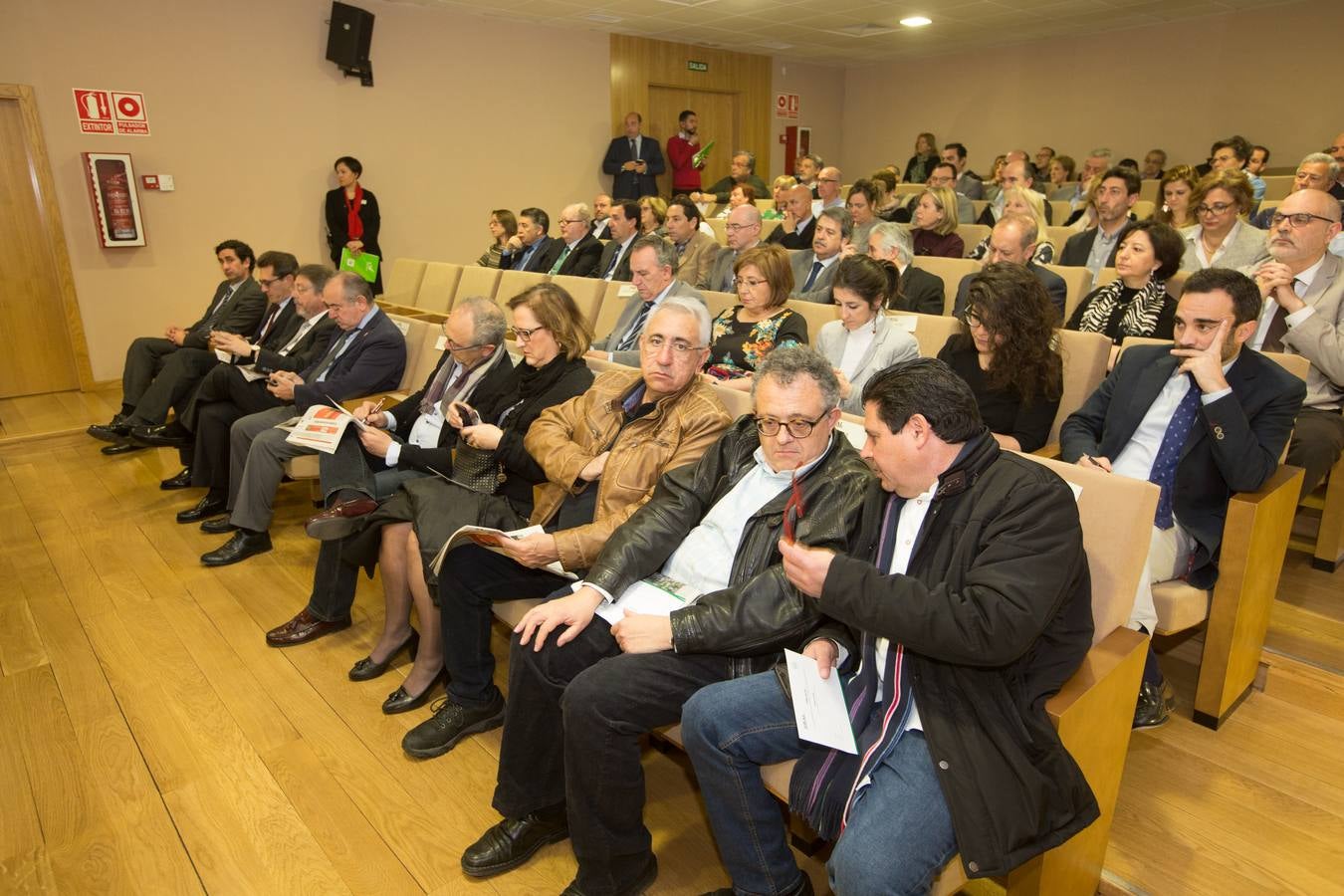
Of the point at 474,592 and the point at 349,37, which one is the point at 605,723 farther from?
the point at 349,37

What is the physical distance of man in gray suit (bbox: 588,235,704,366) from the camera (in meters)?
3.67

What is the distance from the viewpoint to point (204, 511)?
3.84 metres

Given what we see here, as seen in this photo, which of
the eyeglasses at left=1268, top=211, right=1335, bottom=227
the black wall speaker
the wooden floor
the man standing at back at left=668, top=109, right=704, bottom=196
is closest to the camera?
the wooden floor

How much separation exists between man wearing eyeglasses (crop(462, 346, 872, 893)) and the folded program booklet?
6.8 inches

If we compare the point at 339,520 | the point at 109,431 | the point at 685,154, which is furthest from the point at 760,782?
the point at 685,154

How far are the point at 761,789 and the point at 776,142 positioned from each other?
10.9m

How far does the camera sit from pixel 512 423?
8.44 ft

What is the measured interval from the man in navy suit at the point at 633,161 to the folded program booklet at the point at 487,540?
7.58 m

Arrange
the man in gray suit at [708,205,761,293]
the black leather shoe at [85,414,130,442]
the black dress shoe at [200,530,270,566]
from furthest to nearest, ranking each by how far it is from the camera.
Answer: the black leather shoe at [85,414,130,442] → the man in gray suit at [708,205,761,293] → the black dress shoe at [200,530,270,566]

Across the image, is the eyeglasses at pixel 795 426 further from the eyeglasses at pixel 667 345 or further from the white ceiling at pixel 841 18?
the white ceiling at pixel 841 18

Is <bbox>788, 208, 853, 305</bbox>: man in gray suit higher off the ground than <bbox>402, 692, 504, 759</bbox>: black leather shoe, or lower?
higher

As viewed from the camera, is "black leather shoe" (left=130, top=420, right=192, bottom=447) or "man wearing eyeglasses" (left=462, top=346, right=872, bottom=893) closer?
"man wearing eyeglasses" (left=462, top=346, right=872, bottom=893)

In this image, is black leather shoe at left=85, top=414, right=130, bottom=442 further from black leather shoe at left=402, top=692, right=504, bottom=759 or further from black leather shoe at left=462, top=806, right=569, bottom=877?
black leather shoe at left=462, top=806, right=569, bottom=877

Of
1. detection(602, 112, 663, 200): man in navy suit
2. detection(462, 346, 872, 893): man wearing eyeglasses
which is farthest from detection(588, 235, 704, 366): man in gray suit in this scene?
detection(602, 112, 663, 200): man in navy suit
